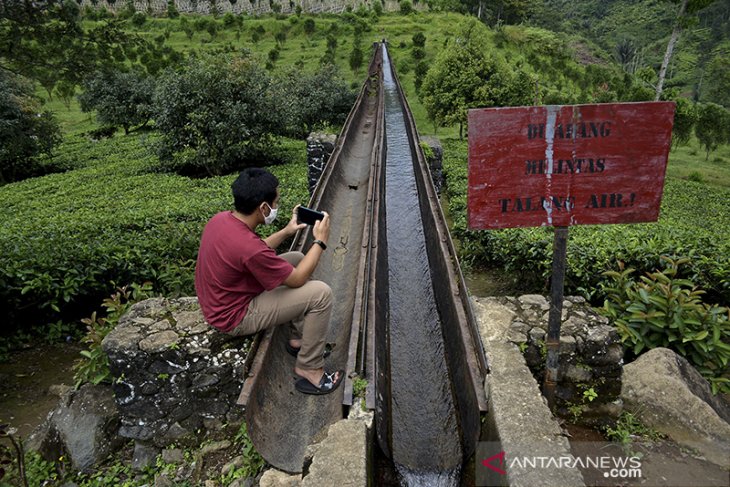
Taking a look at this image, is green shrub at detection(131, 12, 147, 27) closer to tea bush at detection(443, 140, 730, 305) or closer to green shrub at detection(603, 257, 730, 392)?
tea bush at detection(443, 140, 730, 305)

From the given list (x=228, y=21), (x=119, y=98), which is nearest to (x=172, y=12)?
(x=228, y=21)

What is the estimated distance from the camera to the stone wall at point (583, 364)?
368 cm

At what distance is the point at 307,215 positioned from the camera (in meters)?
3.75

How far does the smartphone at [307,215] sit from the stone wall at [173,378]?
1068mm

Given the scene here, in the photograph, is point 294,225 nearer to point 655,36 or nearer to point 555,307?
point 555,307

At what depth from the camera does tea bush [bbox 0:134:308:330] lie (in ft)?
18.2

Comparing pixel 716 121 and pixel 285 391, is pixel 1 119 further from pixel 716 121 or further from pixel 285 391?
pixel 716 121

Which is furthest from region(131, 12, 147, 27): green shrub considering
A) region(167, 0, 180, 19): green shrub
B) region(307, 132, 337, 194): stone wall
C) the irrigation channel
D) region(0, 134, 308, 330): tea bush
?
the irrigation channel

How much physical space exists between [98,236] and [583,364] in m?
6.22

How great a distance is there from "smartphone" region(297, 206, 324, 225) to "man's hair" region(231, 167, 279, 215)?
0.39 meters

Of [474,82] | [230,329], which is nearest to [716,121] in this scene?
[474,82]

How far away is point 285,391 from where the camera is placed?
386cm

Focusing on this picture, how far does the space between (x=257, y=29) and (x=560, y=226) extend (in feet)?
142

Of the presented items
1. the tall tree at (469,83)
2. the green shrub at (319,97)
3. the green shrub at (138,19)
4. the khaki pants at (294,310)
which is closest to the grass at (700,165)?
the tall tree at (469,83)
